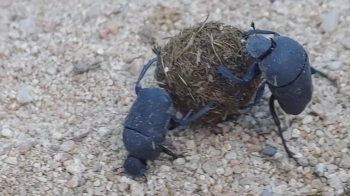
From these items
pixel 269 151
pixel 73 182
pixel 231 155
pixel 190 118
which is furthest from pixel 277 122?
pixel 73 182

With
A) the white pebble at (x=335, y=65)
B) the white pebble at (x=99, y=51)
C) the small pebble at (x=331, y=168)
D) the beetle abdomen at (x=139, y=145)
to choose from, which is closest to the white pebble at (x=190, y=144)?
the beetle abdomen at (x=139, y=145)

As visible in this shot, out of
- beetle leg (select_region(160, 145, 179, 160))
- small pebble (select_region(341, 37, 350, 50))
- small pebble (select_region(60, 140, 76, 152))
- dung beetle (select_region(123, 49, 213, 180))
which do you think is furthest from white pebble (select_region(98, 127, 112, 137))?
small pebble (select_region(341, 37, 350, 50))

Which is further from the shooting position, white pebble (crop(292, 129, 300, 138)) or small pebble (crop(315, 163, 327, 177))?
white pebble (crop(292, 129, 300, 138))

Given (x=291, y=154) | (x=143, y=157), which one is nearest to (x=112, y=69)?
(x=143, y=157)

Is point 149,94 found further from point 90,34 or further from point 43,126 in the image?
point 90,34

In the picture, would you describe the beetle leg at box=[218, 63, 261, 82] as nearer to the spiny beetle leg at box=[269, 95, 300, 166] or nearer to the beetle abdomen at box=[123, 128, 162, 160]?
the spiny beetle leg at box=[269, 95, 300, 166]

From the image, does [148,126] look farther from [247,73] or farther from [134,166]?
[247,73]
